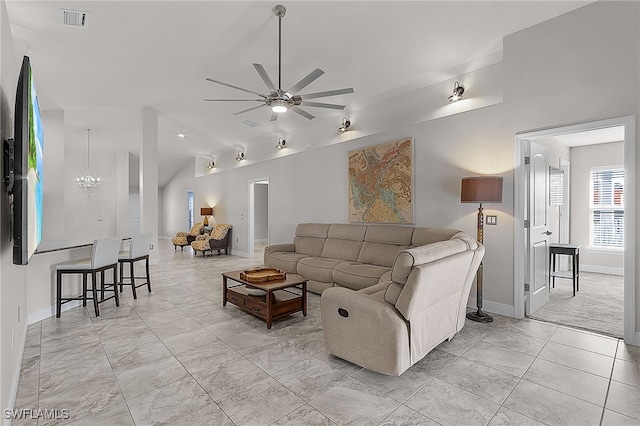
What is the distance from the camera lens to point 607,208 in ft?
18.8

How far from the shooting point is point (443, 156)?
14.1 feet

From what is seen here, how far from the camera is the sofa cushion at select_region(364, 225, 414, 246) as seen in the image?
4479 mm

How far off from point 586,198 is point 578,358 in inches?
180

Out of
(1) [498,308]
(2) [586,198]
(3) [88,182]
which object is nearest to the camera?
(1) [498,308]

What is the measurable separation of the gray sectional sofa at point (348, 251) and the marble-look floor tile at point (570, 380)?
156cm

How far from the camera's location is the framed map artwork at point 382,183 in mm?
4723

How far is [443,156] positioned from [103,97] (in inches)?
233

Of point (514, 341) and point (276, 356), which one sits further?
point (514, 341)

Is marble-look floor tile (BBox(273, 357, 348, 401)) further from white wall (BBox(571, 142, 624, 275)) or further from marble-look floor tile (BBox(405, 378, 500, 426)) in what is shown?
white wall (BBox(571, 142, 624, 275))

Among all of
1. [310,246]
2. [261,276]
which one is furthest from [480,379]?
[310,246]

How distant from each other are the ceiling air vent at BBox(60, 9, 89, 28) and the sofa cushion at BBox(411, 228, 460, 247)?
4609 millimetres

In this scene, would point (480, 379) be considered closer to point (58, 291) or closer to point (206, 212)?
point (58, 291)

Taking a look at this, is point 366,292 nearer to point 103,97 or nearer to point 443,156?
point 443,156

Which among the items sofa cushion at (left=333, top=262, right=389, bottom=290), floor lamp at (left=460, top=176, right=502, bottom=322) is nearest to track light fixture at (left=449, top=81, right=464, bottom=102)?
floor lamp at (left=460, top=176, right=502, bottom=322)
